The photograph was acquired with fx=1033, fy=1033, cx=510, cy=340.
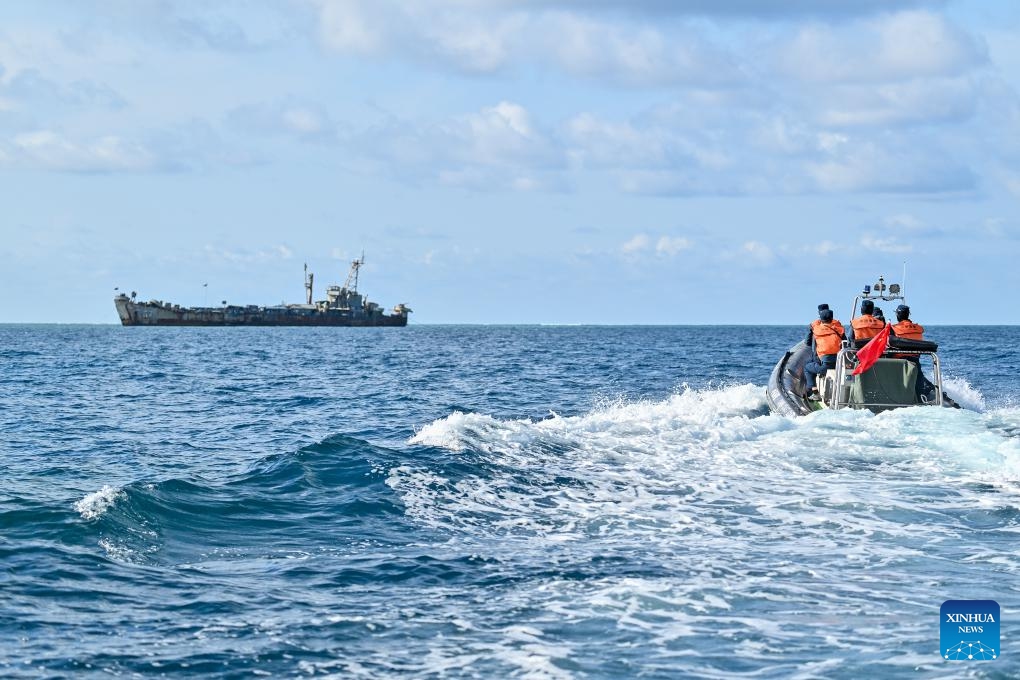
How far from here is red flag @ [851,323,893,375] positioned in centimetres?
1969

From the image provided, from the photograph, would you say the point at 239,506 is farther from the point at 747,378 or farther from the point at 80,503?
the point at 747,378

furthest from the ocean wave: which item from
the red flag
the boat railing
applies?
the red flag

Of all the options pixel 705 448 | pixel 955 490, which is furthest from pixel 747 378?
pixel 955 490

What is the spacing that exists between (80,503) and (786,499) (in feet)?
29.5

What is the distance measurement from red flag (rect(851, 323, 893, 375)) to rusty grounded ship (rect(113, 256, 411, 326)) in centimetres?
14753

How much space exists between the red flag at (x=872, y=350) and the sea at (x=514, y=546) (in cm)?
100

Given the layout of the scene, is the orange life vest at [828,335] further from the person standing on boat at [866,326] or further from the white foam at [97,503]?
the white foam at [97,503]

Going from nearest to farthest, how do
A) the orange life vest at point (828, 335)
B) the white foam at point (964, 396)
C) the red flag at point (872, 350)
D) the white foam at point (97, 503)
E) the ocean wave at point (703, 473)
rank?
the white foam at point (97, 503), the ocean wave at point (703, 473), the red flag at point (872, 350), the orange life vest at point (828, 335), the white foam at point (964, 396)

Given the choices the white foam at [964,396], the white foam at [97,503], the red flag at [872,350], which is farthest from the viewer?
the white foam at [964,396]

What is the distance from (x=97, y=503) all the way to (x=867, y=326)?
14.8 m

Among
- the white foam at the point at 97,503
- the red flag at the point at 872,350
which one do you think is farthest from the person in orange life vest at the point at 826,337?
the white foam at the point at 97,503

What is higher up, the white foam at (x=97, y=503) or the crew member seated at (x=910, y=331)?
the crew member seated at (x=910, y=331)

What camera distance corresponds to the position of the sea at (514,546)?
7.77 m

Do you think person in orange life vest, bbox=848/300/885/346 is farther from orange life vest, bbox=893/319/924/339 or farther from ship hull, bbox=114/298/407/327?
ship hull, bbox=114/298/407/327
